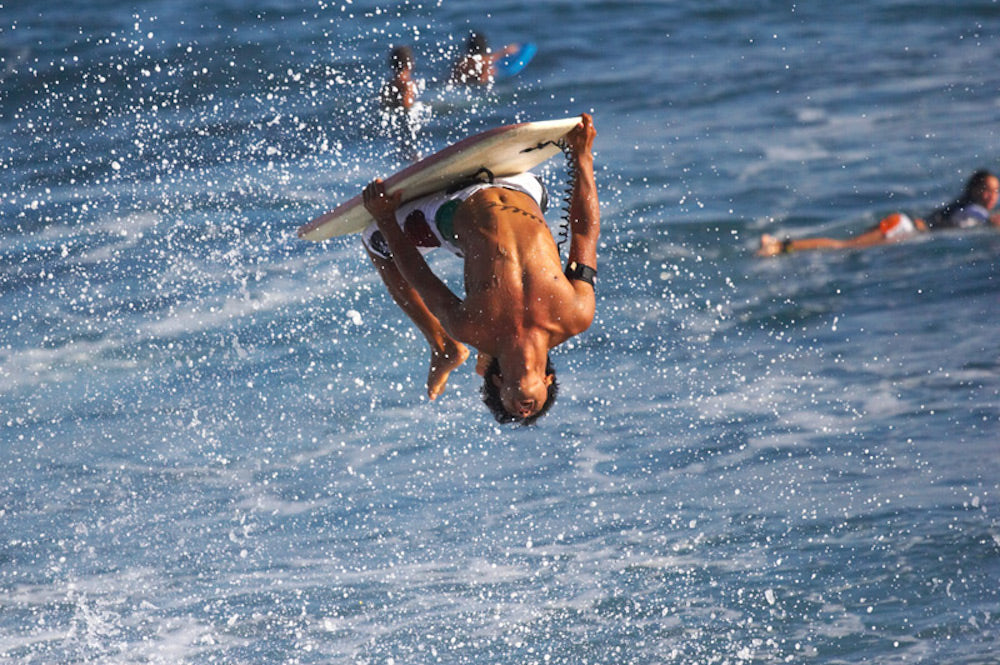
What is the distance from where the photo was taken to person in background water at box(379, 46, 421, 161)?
14.5 meters

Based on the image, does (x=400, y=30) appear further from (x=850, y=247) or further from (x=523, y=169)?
(x=523, y=169)

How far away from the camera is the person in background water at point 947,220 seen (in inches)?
479

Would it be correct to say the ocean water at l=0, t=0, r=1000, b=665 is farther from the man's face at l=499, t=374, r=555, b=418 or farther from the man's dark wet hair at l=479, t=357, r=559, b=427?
the man's face at l=499, t=374, r=555, b=418

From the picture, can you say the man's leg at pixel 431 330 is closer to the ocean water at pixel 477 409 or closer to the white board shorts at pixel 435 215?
the white board shorts at pixel 435 215

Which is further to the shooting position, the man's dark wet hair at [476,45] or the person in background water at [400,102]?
the man's dark wet hair at [476,45]

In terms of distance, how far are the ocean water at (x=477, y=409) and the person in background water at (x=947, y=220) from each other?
0.24 metres

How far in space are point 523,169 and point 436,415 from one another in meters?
2.80

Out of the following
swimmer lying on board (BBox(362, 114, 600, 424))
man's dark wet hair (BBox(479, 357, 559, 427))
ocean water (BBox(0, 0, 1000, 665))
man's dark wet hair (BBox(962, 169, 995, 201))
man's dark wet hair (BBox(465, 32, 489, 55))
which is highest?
swimmer lying on board (BBox(362, 114, 600, 424))

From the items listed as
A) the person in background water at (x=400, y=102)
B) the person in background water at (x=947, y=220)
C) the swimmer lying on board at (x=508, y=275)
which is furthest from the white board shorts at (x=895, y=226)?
the swimmer lying on board at (x=508, y=275)

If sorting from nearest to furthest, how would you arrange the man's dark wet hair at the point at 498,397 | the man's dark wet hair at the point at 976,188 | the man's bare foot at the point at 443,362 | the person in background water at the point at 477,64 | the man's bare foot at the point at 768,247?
the man's dark wet hair at the point at 498,397 < the man's bare foot at the point at 443,362 < the man's bare foot at the point at 768,247 < the man's dark wet hair at the point at 976,188 < the person in background water at the point at 477,64

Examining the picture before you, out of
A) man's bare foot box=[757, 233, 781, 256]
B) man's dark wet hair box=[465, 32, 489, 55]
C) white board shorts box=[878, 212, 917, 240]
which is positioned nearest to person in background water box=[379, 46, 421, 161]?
man's dark wet hair box=[465, 32, 489, 55]

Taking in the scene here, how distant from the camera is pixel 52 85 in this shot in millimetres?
16078

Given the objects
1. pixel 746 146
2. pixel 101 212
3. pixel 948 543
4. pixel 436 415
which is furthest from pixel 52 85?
pixel 948 543

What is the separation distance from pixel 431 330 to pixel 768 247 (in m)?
6.07
